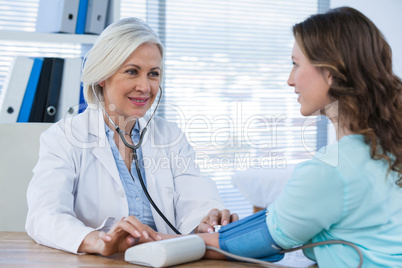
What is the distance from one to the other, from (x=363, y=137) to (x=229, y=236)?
37cm

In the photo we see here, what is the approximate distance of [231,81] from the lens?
3.46 metres

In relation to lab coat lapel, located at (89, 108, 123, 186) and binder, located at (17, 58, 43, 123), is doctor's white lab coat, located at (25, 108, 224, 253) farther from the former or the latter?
binder, located at (17, 58, 43, 123)

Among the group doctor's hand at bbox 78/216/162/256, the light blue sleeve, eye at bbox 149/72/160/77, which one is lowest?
doctor's hand at bbox 78/216/162/256

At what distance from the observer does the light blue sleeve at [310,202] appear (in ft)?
2.78

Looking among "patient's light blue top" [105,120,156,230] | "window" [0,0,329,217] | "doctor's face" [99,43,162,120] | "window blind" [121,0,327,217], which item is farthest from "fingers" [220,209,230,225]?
"window" [0,0,329,217]

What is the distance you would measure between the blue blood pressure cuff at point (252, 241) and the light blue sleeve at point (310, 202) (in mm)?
47

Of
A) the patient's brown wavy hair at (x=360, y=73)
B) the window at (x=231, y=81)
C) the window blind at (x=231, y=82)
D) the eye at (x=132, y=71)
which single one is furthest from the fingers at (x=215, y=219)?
the window at (x=231, y=81)

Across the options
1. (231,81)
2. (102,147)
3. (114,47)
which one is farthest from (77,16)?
(231,81)

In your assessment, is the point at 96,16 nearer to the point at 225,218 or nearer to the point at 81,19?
the point at 81,19

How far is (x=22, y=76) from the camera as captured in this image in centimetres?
193

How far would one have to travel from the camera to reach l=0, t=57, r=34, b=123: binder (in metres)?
1.90

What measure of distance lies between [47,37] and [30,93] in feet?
0.85

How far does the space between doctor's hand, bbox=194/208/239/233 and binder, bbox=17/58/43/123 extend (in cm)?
102

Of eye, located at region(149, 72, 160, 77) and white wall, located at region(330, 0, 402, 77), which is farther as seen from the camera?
white wall, located at region(330, 0, 402, 77)
